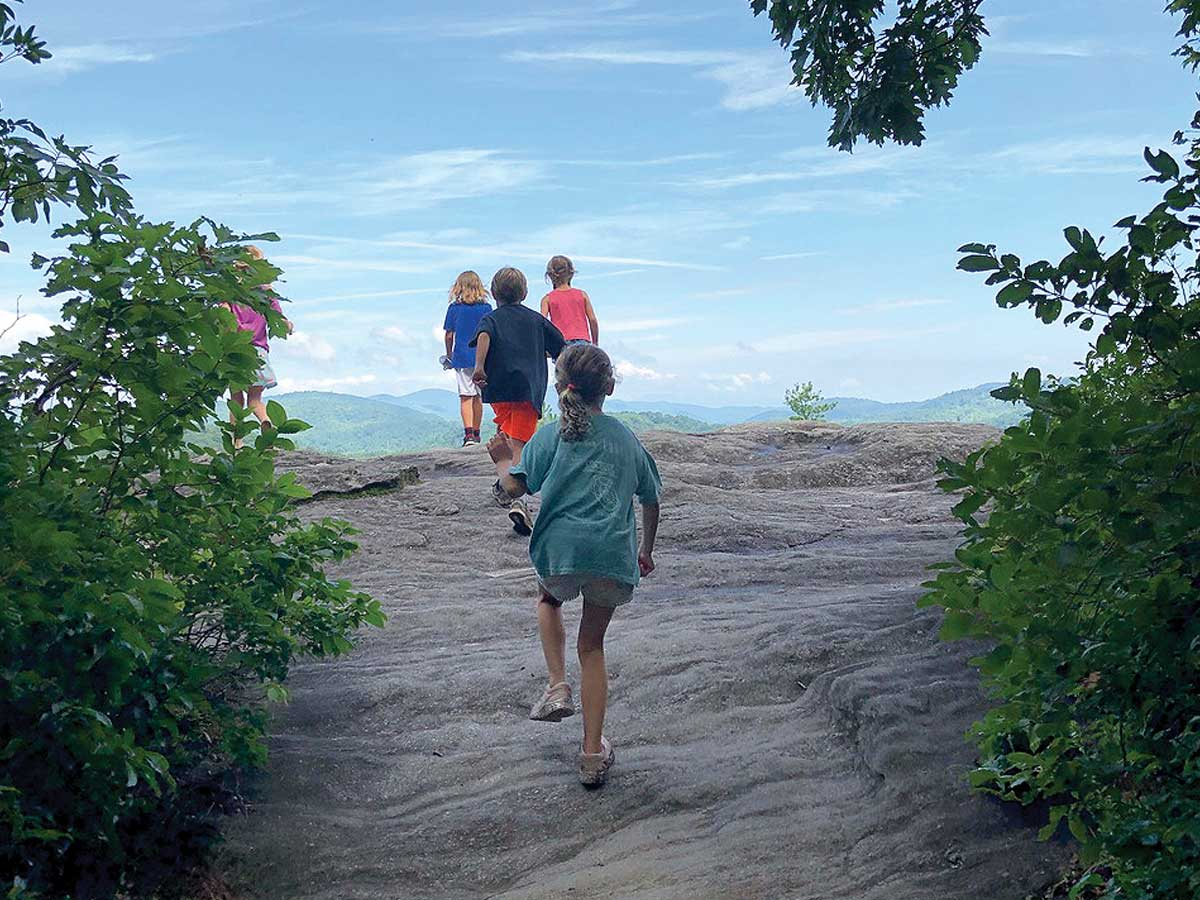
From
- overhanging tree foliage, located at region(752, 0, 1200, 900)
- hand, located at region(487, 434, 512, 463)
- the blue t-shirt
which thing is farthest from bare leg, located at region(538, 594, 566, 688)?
the blue t-shirt

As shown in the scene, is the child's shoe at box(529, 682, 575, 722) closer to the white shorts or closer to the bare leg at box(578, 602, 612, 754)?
the bare leg at box(578, 602, 612, 754)

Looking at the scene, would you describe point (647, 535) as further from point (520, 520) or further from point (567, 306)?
point (567, 306)

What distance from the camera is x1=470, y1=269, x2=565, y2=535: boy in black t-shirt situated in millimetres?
10688

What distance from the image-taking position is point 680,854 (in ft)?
17.9

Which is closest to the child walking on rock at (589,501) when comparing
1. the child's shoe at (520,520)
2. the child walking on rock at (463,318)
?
the child's shoe at (520,520)

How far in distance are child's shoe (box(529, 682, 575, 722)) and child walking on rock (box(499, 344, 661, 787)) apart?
0.24 meters

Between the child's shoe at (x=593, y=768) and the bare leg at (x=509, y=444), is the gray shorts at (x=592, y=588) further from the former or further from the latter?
the bare leg at (x=509, y=444)

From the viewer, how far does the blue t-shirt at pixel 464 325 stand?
45.7 ft

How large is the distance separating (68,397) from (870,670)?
470 centimetres

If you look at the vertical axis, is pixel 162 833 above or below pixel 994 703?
below

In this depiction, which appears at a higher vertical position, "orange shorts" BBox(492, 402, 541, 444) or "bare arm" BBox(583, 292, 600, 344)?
"bare arm" BBox(583, 292, 600, 344)

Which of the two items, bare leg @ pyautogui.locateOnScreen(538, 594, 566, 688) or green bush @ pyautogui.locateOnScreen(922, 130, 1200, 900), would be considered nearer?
green bush @ pyautogui.locateOnScreen(922, 130, 1200, 900)

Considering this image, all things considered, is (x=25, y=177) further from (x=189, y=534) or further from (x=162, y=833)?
(x=162, y=833)

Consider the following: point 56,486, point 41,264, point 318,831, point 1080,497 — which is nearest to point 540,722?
point 318,831
